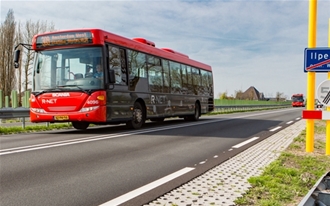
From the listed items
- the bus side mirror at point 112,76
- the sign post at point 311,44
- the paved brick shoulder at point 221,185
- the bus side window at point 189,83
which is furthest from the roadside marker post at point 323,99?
the bus side window at point 189,83

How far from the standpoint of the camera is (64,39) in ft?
34.0

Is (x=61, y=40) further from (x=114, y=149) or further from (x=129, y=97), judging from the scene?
(x=114, y=149)

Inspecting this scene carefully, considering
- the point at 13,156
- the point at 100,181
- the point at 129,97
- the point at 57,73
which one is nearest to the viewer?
the point at 100,181

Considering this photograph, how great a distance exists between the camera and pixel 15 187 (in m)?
4.15

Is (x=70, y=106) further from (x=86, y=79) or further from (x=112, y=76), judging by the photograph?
(x=112, y=76)

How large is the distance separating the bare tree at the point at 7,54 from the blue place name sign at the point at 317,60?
33817 millimetres

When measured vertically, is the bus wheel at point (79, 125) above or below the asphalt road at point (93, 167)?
above

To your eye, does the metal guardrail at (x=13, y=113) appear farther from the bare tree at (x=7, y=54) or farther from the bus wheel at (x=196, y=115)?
the bare tree at (x=7, y=54)

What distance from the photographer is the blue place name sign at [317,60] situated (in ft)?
22.6

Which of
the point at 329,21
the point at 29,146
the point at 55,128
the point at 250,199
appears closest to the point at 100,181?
the point at 250,199

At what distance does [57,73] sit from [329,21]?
297 inches

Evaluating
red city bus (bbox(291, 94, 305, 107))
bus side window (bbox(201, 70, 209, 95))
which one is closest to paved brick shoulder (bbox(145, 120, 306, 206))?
bus side window (bbox(201, 70, 209, 95))

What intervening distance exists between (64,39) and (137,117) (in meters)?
3.75

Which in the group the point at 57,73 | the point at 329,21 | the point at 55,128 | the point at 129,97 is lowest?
the point at 55,128
